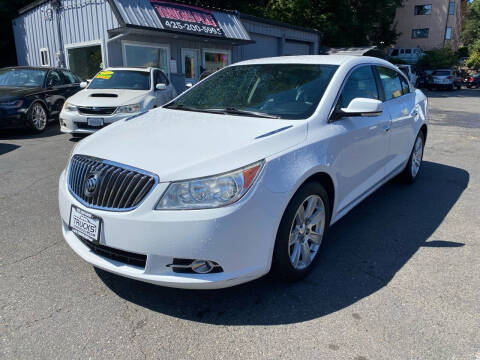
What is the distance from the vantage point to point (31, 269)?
3105mm

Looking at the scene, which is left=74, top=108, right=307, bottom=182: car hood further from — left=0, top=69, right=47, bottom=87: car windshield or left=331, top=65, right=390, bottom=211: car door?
left=0, top=69, right=47, bottom=87: car windshield

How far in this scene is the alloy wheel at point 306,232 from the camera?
2812 millimetres

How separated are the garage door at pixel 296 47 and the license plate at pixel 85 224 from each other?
20.4 m

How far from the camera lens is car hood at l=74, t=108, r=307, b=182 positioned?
94.3 inches

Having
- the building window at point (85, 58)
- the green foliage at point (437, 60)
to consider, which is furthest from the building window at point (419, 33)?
the building window at point (85, 58)

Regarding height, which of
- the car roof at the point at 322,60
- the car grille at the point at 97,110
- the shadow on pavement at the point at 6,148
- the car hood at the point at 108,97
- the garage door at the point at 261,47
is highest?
the garage door at the point at 261,47

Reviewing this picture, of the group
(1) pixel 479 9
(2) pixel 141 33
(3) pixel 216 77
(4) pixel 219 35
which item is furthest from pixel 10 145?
(1) pixel 479 9

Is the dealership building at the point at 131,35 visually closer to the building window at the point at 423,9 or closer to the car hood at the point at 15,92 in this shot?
the car hood at the point at 15,92

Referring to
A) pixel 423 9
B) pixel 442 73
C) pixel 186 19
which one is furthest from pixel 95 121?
pixel 423 9

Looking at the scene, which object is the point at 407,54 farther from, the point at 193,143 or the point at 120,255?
the point at 120,255

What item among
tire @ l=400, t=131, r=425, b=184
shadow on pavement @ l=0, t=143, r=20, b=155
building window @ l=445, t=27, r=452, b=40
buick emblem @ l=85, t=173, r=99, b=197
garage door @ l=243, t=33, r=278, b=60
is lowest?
shadow on pavement @ l=0, t=143, r=20, b=155

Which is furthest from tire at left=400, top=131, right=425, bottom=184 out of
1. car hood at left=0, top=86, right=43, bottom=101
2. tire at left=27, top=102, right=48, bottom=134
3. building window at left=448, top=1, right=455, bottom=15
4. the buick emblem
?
building window at left=448, top=1, right=455, bottom=15

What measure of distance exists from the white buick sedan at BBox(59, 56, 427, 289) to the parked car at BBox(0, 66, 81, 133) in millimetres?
6467

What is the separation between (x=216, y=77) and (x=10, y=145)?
19.0 feet
